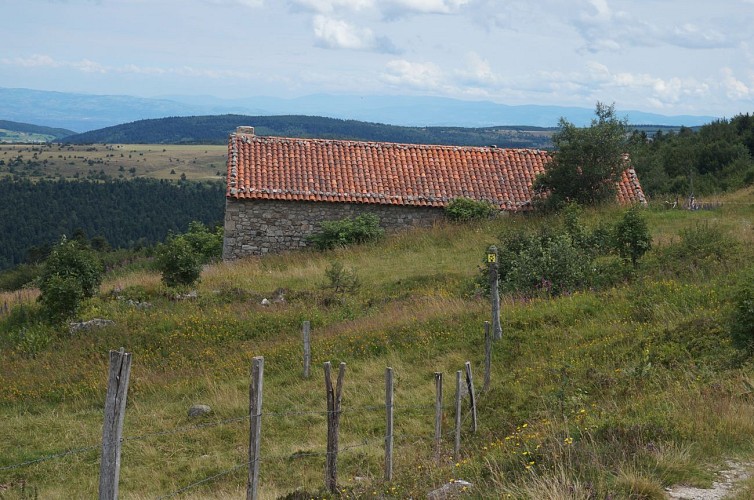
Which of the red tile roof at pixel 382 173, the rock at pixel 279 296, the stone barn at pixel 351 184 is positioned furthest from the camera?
the red tile roof at pixel 382 173

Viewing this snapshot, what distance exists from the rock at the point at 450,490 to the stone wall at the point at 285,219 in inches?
774

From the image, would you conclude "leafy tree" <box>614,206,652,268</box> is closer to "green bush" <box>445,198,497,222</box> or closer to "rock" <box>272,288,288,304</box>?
"rock" <box>272,288,288,304</box>

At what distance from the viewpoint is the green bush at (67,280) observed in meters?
16.3

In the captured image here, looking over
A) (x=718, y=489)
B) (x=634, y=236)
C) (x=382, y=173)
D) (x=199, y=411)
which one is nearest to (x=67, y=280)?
(x=199, y=411)

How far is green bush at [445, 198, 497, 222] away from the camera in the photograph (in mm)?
25172

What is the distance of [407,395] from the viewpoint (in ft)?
A: 34.9

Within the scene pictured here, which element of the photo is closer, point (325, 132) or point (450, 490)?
point (450, 490)

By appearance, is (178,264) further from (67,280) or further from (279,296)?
(67,280)

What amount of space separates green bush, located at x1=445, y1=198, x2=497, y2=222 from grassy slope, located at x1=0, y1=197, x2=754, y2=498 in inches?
269

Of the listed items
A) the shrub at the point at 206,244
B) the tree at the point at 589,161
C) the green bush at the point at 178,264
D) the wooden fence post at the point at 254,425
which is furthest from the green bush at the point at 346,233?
the wooden fence post at the point at 254,425

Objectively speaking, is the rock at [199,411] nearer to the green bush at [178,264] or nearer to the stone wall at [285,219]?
the green bush at [178,264]

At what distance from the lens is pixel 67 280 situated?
53.1 feet

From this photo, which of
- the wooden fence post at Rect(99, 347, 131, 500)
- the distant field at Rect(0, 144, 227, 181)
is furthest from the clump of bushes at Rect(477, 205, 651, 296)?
the distant field at Rect(0, 144, 227, 181)

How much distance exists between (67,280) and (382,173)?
44.2 ft
